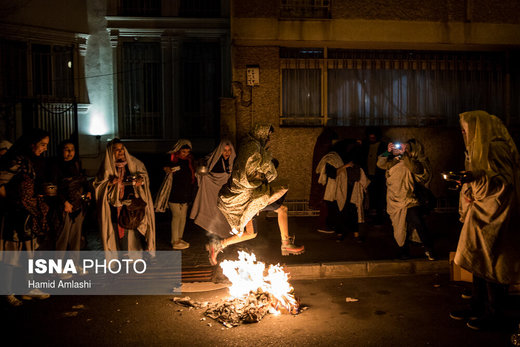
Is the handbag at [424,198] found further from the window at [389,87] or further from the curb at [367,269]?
the window at [389,87]

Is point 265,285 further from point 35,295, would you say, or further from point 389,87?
point 389,87

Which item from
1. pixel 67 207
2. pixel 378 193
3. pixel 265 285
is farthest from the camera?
pixel 378 193

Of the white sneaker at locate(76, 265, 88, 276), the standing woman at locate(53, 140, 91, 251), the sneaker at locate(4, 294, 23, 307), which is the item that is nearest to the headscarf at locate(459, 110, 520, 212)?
the standing woman at locate(53, 140, 91, 251)

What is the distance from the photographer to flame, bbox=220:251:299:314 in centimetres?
578

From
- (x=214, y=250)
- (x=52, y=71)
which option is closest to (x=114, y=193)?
(x=214, y=250)

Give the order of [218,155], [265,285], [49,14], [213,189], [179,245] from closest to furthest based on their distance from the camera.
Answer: [265,285], [218,155], [179,245], [213,189], [49,14]

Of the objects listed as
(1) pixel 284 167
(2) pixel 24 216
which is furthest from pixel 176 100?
(2) pixel 24 216

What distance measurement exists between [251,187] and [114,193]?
2.06 m

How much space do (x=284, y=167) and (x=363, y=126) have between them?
6.81 ft

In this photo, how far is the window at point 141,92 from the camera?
16438 millimetres

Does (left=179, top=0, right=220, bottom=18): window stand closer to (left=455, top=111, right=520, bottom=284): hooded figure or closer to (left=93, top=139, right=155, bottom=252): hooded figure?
(left=93, top=139, right=155, bottom=252): hooded figure

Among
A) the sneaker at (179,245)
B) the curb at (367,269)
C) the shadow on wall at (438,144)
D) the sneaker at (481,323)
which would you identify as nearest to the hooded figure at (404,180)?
the curb at (367,269)

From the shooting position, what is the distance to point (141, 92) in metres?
16.6

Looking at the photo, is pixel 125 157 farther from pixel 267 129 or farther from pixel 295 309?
pixel 295 309
